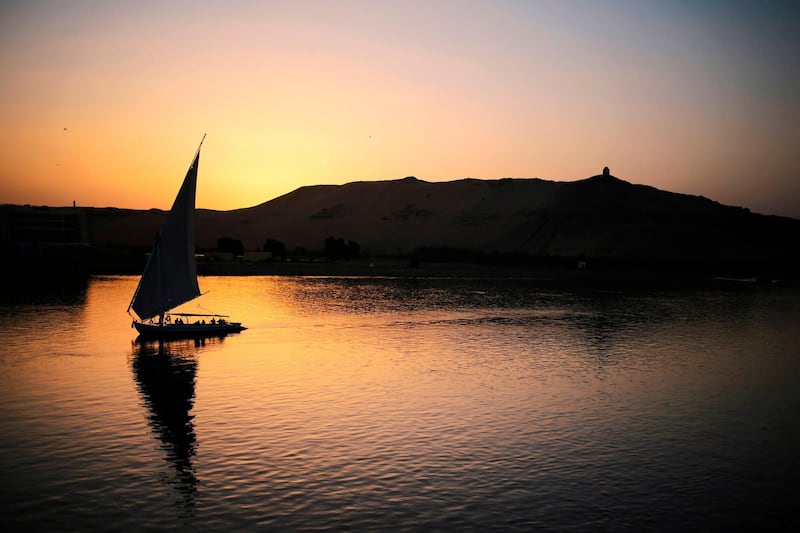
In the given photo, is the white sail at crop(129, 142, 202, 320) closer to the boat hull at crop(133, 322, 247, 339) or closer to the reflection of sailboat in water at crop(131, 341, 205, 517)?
the boat hull at crop(133, 322, 247, 339)

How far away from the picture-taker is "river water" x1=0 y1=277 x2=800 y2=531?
24.6m

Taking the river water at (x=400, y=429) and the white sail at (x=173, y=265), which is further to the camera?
the white sail at (x=173, y=265)

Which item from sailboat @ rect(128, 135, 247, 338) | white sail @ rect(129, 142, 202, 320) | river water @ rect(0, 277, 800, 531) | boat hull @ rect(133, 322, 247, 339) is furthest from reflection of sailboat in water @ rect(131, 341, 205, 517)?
white sail @ rect(129, 142, 202, 320)

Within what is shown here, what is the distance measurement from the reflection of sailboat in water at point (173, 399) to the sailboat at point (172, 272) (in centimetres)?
168

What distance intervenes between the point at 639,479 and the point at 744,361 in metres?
36.4

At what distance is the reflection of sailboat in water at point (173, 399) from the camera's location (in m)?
27.9

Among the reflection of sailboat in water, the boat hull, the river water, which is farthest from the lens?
the boat hull

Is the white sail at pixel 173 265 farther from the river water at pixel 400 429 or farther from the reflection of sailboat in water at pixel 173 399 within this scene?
the river water at pixel 400 429

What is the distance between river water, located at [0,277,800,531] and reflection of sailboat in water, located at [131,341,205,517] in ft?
0.55

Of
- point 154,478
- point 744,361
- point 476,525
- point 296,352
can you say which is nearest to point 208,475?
point 154,478

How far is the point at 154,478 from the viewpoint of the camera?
27.4 m

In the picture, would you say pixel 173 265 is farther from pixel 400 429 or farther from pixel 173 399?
pixel 400 429

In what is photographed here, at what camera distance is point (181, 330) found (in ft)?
220

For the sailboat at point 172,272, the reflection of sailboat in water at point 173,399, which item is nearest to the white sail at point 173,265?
the sailboat at point 172,272
